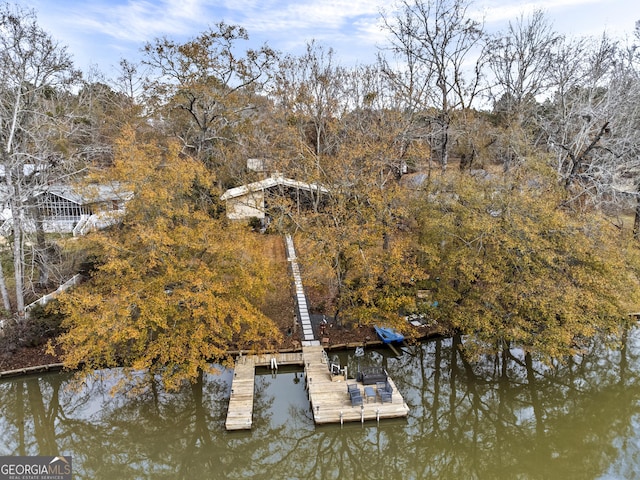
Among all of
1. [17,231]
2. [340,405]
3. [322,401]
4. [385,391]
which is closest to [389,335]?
[385,391]

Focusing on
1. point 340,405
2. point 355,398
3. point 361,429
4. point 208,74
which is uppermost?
point 208,74

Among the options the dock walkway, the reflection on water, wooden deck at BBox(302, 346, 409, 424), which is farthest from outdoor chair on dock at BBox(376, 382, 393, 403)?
the dock walkway

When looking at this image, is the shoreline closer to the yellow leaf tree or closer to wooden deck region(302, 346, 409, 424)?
wooden deck region(302, 346, 409, 424)

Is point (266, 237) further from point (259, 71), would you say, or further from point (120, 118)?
point (120, 118)

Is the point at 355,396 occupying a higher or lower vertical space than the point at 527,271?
lower

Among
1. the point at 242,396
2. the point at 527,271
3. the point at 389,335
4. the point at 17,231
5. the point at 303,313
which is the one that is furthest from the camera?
the point at 303,313

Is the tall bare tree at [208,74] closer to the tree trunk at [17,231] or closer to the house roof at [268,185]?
the house roof at [268,185]

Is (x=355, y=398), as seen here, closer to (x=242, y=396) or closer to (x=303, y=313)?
(x=242, y=396)
